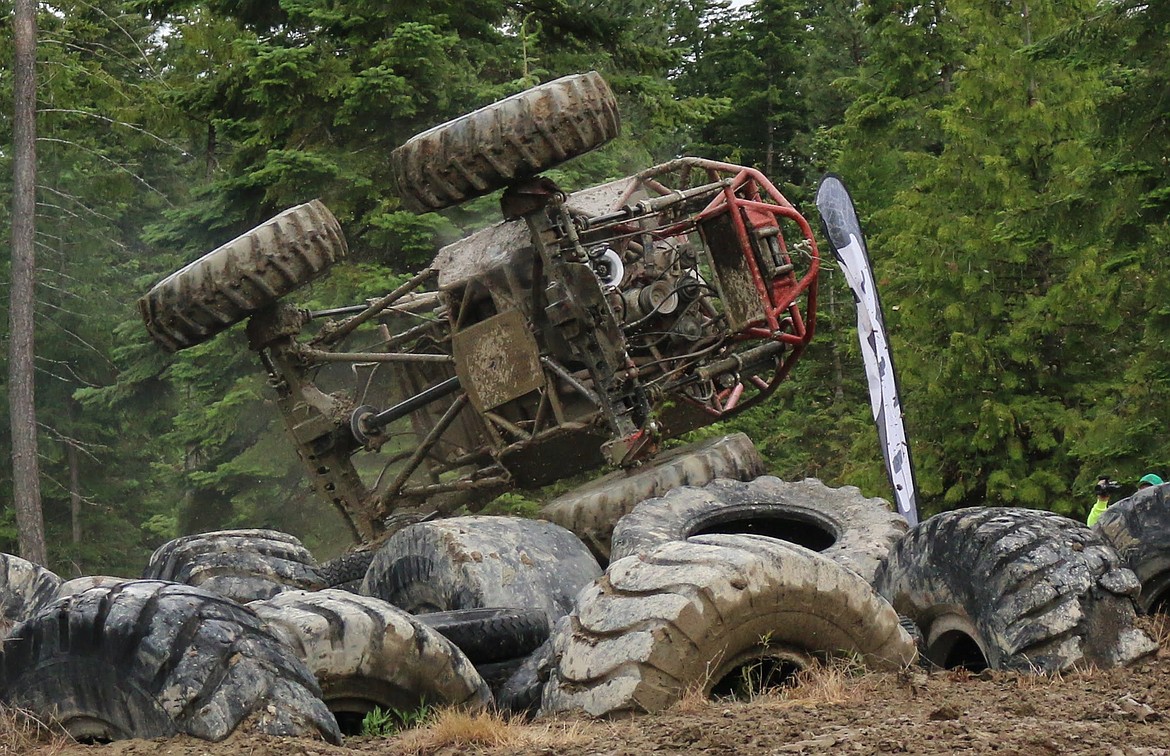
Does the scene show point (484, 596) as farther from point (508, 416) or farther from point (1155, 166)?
point (1155, 166)

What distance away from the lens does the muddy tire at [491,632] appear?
707cm

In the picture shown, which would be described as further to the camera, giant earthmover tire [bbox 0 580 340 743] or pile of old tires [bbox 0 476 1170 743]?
pile of old tires [bbox 0 476 1170 743]

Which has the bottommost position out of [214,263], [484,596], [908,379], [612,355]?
[908,379]

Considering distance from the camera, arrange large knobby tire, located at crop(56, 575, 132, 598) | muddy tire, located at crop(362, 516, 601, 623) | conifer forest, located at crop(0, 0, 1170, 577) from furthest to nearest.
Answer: conifer forest, located at crop(0, 0, 1170, 577)
muddy tire, located at crop(362, 516, 601, 623)
large knobby tire, located at crop(56, 575, 132, 598)

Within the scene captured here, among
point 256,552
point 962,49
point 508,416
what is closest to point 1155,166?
point 508,416

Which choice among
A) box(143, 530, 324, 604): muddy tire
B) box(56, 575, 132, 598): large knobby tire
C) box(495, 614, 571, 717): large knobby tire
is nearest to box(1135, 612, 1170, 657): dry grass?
box(495, 614, 571, 717): large knobby tire

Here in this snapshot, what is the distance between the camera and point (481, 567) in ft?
28.4

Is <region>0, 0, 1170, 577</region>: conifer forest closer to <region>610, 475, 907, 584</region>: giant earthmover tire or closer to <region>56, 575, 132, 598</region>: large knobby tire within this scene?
<region>610, 475, 907, 584</region>: giant earthmover tire

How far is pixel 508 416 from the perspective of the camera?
11469 mm

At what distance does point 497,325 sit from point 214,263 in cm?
207

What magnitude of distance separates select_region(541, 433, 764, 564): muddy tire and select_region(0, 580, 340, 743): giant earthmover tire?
599 cm

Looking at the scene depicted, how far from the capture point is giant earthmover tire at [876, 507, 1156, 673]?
5.70 m

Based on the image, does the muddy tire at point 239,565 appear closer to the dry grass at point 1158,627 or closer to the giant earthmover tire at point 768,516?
the giant earthmover tire at point 768,516

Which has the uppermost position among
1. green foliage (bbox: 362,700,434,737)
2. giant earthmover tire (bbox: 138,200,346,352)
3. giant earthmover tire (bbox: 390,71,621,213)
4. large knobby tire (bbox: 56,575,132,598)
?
giant earthmover tire (bbox: 390,71,621,213)
